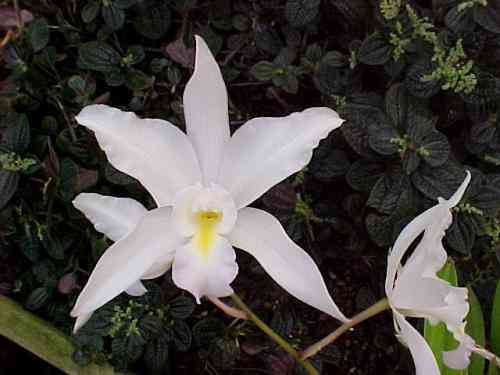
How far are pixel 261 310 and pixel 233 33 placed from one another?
47 cm

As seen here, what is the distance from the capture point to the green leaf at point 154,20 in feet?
3.83

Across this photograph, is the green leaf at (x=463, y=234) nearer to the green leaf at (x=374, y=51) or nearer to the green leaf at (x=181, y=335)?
the green leaf at (x=374, y=51)

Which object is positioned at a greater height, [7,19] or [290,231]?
[7,19]

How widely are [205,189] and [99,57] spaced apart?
46cm

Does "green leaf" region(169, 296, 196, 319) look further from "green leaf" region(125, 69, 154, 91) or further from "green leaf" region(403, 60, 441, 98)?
"green leaf" region(403, 60, 441, 98)

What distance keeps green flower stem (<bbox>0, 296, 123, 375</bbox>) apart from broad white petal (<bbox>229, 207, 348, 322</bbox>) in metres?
0.50

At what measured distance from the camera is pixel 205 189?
0.78 metres

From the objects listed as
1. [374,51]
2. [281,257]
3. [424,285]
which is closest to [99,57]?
[374,51]

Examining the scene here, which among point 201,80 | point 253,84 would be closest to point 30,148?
point 253,84

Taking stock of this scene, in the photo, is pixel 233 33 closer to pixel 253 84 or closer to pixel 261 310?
pixel 253 84

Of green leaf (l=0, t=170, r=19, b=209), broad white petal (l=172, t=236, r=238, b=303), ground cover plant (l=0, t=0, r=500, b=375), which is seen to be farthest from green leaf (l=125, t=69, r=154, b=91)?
broad white petal (l=172, t=236, r=238, b=303)

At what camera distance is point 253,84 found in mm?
1165

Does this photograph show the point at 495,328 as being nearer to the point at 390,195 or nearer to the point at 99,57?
the point at 390,195

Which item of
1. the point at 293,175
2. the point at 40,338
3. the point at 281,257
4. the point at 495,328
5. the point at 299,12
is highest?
the point at 299,12
